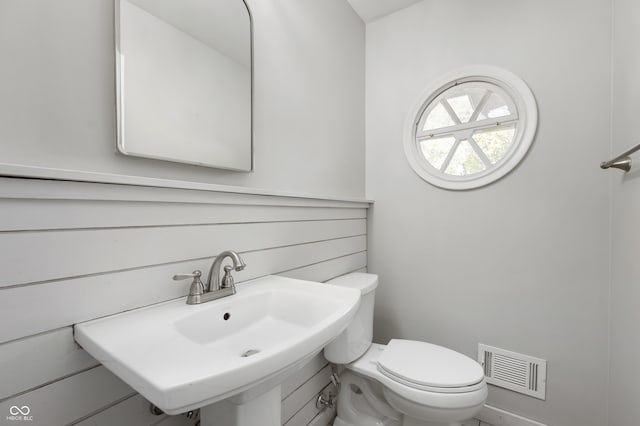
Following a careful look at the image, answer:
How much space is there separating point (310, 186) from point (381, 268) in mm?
832

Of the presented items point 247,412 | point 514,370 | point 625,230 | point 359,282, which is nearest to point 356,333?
point 359,282

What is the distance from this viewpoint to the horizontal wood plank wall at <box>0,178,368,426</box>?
0.54 m

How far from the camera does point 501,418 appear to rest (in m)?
1.42

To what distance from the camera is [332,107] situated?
1597mm

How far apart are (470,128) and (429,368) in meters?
1.33

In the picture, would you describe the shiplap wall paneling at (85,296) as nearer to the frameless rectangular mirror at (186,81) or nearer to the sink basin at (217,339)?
the sink basin at (217,339)

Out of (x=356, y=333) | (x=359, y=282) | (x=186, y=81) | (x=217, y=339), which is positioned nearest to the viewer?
(x=217, y=339)

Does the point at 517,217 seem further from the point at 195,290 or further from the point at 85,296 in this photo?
the point at 85,296

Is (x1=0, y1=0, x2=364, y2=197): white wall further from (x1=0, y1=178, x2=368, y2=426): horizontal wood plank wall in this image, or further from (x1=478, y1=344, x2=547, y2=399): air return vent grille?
(x1=478, y1=344, x2=547, y2=399): air return vent grille

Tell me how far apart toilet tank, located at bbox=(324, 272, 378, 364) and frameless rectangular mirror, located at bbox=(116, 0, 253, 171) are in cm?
84

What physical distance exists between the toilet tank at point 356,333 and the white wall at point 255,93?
55 cm

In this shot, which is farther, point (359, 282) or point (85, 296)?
point (359, 282)

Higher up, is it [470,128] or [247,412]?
[470,128]

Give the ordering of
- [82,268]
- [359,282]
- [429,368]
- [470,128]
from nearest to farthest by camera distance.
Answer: [82,268]
[429,368]
[359,282]
[470,128]
